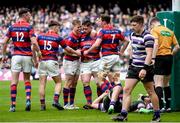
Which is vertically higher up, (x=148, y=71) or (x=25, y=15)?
(x=25, y=15)

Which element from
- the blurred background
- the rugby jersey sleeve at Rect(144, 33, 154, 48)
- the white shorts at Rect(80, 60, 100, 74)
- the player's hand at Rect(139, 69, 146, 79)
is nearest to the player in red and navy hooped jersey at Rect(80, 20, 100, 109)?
the white shorts at Rect(80, 60, 100, 74)

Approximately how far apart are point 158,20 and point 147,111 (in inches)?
85.6

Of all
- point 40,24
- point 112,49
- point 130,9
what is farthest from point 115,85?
point 130,9

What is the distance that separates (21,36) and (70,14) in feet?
89.6

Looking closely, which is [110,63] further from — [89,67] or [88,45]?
[88,45]

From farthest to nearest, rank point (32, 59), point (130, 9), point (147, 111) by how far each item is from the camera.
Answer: point (130, 9) < point (32, 59) < point (147, 111)

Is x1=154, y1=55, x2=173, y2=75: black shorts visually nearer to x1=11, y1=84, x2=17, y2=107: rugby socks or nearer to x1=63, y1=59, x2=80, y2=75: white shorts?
x1=63, y1=59, x2=80, y2=75: white shorts

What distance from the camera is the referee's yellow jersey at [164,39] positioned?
1780cm

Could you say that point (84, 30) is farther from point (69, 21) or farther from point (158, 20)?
point (69, 21)

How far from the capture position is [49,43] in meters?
18.7

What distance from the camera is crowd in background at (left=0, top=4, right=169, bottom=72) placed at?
4231 cm

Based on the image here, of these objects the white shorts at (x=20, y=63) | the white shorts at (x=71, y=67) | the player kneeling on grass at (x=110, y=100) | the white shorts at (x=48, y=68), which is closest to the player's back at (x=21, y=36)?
the white shorts at (x=20, y=63)

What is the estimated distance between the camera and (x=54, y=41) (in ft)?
61.4

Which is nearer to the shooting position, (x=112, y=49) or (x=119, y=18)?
(x=112, y=49)
